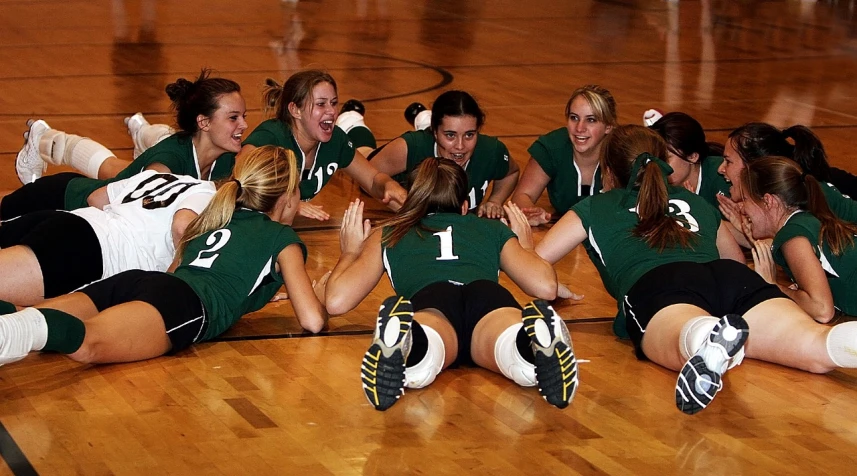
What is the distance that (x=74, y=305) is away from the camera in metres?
4.07

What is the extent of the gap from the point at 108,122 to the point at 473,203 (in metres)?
3.08

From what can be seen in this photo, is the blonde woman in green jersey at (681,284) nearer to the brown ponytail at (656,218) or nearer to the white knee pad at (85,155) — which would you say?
the brown ponytail at (656,218)

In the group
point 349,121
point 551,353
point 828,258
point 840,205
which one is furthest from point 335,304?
point 349,121

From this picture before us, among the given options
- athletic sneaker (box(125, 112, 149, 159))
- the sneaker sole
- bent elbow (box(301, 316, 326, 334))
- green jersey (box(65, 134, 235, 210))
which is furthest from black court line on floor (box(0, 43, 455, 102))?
the sneaker sole

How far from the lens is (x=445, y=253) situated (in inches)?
164

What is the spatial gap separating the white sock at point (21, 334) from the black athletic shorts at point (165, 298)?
17.9 inches

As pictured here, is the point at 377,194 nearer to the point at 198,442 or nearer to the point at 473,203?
the point at 473,203

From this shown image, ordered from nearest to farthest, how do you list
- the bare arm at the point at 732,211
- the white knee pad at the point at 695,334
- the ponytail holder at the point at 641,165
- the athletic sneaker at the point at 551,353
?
the athletic sneaker at the point at 551,353
the white knee pad at the point at 695,334
the ponytail holder at the point at 641,165
the bare arm at the point at 732,211

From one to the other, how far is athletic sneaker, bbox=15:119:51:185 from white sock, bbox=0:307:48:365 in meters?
3.02

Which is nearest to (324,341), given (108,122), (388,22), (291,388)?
(291,388)

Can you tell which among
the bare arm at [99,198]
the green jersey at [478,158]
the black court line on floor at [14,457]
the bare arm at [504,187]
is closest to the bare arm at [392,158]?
the green jersey at [478,158]

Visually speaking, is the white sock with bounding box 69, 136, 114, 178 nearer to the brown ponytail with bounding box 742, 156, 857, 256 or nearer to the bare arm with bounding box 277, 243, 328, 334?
the bare arm with bounding box 277, 243, 328, 334

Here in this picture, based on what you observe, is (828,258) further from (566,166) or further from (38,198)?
(38,198)

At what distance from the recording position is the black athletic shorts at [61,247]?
14.6 ft
